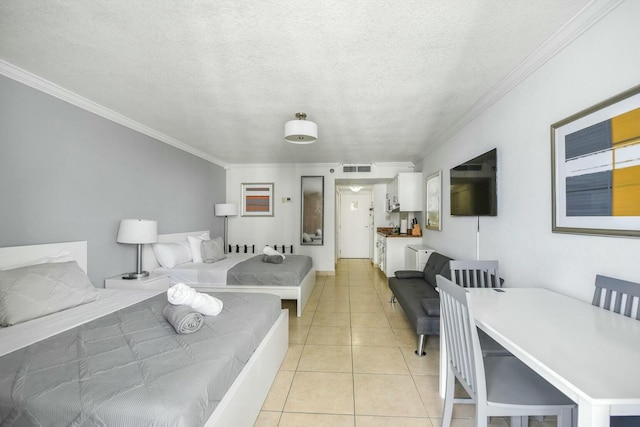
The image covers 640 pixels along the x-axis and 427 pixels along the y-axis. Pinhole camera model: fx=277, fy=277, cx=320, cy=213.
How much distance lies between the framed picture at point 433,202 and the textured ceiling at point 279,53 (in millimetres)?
1460

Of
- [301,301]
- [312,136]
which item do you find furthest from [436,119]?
[301,301]

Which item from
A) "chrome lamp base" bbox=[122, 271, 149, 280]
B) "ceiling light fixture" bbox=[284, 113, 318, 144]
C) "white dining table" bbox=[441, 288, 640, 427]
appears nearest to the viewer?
"white dining table" bbox=[441, 288, 640, 427]

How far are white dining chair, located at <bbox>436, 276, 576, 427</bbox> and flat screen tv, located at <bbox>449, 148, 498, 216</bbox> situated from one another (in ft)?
5.00

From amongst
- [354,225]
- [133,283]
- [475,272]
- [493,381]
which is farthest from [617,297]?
[354,225]

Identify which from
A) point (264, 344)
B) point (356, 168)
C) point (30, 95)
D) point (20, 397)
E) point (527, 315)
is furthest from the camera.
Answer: point (356, 168)

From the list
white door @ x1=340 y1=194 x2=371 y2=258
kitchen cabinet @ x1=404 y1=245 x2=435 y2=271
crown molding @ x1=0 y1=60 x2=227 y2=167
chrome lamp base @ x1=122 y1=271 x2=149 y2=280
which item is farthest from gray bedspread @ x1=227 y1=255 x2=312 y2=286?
white door @ x1=340 y1=194 x2=371 y2=258

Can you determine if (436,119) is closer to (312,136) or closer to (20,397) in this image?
(312,136)

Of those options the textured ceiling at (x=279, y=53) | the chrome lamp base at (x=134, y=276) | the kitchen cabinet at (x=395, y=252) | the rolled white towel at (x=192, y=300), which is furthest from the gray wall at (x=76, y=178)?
the kitchen cabinet at (x=395, y=252)

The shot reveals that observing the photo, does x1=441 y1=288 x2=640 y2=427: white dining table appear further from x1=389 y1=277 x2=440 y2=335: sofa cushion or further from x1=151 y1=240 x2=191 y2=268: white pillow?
x1=151 y1=240 x2=191 y2=268: white pillow

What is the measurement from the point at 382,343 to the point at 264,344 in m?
1.47

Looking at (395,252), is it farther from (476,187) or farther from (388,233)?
(476,187)

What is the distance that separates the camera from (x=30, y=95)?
7.94ft

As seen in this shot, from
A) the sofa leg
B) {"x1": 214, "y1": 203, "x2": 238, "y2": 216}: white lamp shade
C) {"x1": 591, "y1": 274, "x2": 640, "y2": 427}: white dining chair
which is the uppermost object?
{"x1": 214, "y1": 203, "x2": 238, "y2": 216}: white lamp shade

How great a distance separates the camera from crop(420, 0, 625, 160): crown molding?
1561 mm
